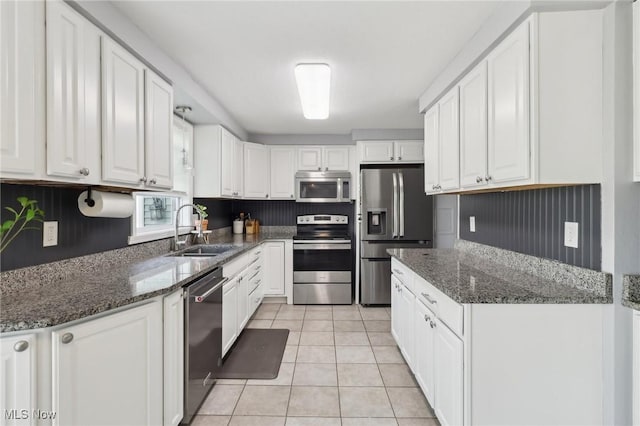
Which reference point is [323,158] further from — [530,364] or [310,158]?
[530,364]

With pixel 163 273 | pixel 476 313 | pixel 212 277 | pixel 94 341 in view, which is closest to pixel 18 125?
pixel 94 341

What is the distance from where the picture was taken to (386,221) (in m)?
4.14

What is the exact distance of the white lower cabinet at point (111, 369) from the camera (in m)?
1.19

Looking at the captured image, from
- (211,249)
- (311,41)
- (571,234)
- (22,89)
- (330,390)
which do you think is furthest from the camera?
(211,249)

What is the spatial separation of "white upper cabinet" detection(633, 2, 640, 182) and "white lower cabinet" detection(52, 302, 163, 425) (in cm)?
224

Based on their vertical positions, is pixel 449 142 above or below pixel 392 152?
below

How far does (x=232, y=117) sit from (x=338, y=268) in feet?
7.55

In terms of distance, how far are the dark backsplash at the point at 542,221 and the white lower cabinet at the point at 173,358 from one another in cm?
204

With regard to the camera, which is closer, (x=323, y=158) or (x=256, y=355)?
(x=256, y=355)

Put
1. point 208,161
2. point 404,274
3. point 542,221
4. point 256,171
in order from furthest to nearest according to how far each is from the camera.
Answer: point 256,171 → point 208,161 → point 404,274 → point 542,221

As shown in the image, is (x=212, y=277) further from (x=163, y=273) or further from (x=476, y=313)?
(x=476, y=313)

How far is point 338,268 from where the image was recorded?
4.23 meters

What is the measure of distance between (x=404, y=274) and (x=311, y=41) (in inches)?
69.3

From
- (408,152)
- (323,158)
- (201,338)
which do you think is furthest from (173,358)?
(408,152)
